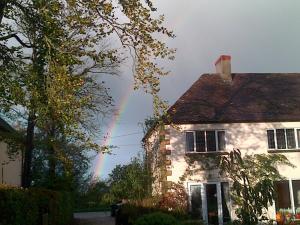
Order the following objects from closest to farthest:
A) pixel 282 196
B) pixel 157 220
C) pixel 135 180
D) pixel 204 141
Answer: pixel 157 220 < pixel 135 180 < pixel 204 141 < pixel 282 196

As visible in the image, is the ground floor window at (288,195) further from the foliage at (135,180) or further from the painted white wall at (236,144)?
the foliage at (135,180)

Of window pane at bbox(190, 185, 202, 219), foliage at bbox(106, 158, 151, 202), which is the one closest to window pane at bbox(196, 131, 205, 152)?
window pane at bbox(190, 185, 202, 219)

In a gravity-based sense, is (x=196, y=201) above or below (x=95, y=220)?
above

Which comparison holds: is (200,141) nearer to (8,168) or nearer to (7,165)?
(7,165)

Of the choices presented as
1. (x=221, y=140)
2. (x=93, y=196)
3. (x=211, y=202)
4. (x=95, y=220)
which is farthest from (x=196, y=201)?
(x=93, y=196)

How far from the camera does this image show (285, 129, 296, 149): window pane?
27.7 metres

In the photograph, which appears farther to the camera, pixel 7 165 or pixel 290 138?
pixel 7 165

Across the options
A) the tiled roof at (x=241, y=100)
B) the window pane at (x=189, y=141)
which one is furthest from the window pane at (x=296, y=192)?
the window pane at (x=189, y=141)

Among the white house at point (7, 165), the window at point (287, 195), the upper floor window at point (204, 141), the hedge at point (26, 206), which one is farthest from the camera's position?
the white house at point (7, 165)

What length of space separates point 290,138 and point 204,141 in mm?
5152

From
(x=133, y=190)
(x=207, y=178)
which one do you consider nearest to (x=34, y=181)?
→ (x=133, y=190)

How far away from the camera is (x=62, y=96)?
12188 mm

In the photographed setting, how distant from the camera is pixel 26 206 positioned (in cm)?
1506

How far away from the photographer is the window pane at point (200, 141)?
2686 centimetres
